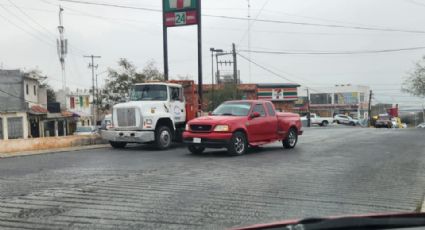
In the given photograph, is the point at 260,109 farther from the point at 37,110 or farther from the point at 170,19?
the point at 37,110

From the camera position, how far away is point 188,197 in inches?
311

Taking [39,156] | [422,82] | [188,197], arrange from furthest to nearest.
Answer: [422,82]
[39,156]
[188,197]

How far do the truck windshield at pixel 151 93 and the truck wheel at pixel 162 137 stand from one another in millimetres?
1116

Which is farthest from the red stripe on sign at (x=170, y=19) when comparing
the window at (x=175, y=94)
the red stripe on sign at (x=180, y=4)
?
the window at (x=175, y=94)

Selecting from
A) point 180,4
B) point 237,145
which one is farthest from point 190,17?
point 237,145

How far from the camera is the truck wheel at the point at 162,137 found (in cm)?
1706

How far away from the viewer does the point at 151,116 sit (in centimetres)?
1697

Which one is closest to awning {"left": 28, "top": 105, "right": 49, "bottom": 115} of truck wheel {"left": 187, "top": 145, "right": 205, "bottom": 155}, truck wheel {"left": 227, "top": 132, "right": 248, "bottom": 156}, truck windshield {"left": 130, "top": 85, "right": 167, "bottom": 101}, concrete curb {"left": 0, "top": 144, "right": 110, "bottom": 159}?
concrete curb {"left": 0, "top": 144, "right": 110, "bottom": 159}

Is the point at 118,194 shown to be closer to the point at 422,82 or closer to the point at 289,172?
the point at 289,172

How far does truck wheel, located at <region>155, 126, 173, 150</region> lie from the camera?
17.1m

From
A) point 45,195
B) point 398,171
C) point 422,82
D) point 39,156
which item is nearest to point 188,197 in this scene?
point 45,195

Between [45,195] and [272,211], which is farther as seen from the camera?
[45,195]

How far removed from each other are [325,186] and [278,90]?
70.0m

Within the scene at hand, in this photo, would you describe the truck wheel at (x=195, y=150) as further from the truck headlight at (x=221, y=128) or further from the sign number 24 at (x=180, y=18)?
the sign number 24 at (x=180, y=18)
